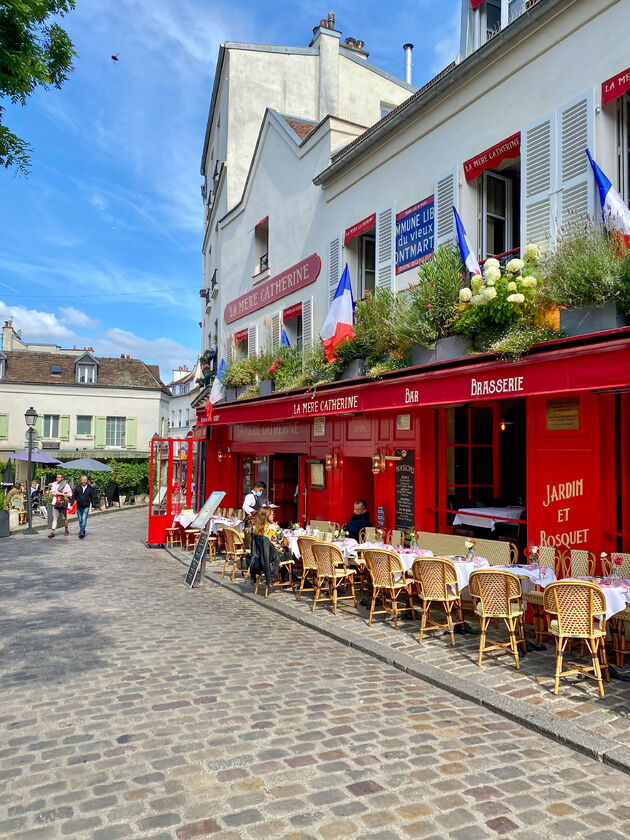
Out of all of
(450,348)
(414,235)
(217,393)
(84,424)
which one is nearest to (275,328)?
(217,393)


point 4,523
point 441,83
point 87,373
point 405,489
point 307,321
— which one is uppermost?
point 441,83

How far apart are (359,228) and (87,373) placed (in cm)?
3367

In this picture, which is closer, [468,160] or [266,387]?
[468,160]

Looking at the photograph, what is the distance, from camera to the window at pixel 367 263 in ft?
39.3

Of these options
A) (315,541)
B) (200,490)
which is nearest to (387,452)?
(315,541)

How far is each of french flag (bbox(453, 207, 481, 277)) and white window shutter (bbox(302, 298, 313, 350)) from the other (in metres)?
5.11

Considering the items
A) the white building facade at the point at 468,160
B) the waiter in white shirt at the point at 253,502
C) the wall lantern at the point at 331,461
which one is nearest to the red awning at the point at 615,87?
the white building facade at the point at 468,160

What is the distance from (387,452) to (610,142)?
516 centimetres

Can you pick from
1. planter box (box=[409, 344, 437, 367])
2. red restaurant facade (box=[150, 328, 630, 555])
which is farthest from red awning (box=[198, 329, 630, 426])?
planter box (box=[409, 344, 437, 367])

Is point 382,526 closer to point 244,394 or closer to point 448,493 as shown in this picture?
point 448,493

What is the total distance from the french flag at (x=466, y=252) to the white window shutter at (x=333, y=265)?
4.11 m

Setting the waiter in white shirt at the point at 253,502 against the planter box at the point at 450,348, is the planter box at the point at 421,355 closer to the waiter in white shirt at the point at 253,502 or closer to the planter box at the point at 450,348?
the planter box at the point at 450,348

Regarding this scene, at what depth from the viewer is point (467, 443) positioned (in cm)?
954

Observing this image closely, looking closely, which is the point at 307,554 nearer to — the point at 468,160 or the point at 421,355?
the point at 421,355
